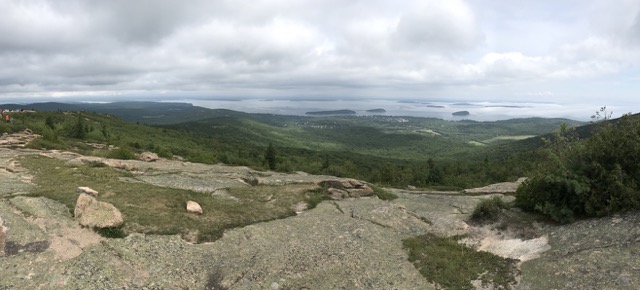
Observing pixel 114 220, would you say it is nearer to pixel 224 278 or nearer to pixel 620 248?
pixel 224 278

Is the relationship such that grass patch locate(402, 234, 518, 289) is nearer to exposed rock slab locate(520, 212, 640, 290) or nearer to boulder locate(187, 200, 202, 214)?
exposed rock slab locate(520, 212, 640, 290)

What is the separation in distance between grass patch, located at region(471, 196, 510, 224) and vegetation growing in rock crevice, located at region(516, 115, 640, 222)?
7.15ft

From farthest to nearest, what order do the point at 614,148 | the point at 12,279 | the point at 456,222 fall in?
the point at 456,222
the point at 614,148
the point at 12,279

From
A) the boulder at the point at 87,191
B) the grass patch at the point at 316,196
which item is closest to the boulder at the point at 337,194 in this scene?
the grass patch at the point at 316,196

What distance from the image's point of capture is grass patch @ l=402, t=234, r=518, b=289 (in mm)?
17422

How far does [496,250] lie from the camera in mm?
21141

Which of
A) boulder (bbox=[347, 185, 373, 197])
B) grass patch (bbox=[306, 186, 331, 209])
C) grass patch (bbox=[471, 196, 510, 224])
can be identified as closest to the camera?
grass patch (bbox=[471, 196, 510, 224])

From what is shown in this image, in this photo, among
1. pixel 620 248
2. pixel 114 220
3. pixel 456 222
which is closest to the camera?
pixel 620 248

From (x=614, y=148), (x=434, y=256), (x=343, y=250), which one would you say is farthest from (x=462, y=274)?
(x=614, y=148)

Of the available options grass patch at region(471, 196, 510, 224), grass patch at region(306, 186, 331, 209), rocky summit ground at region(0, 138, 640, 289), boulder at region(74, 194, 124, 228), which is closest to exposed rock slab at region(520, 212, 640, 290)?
rocky summit ground at region(0, 138, 640, 289)

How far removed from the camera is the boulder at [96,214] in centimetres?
1869

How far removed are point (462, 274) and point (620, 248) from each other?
773cm

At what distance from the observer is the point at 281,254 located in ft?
64.6

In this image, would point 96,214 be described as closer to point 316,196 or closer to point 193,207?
point 193,207
